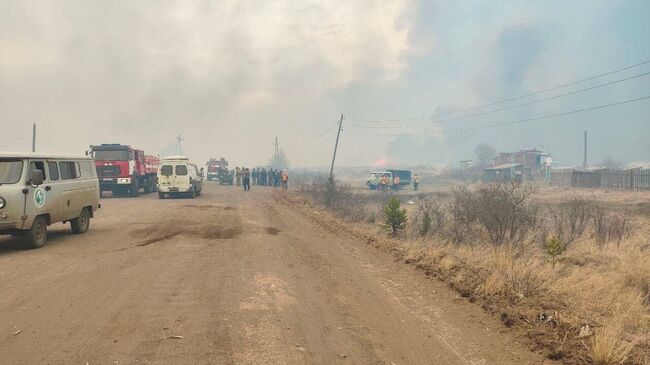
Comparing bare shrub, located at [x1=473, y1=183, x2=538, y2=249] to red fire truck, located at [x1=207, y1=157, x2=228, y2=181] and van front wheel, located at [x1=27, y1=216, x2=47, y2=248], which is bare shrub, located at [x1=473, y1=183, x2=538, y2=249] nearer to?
van front wheel, located at [x1=27, y1=216, x2=47, y2=248]

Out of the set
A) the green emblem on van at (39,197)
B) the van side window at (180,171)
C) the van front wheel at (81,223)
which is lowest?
the van front wheel at (81,223)

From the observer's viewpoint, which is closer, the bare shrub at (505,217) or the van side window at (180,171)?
the bare shrub at (505,217)

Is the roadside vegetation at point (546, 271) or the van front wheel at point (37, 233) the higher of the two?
the van front wheel at point (37, 233)

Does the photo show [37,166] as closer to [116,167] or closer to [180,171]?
[180,171]

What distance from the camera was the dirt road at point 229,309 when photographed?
4488 mm

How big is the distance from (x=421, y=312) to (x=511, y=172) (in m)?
64.7

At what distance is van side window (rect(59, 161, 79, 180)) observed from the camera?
11359mm

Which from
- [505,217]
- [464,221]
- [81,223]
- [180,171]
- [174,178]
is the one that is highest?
[180,171]

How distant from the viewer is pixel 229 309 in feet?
19.0

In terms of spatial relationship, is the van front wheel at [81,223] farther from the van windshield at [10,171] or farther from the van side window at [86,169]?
the van windshield at [10,171]

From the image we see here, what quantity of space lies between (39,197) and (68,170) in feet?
5.73

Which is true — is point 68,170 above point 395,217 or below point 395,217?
above

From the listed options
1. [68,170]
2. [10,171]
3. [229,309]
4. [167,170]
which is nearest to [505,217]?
[229,309]

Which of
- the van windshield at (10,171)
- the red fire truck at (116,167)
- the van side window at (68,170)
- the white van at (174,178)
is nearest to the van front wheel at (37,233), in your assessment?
the van windshield at (10,171)
